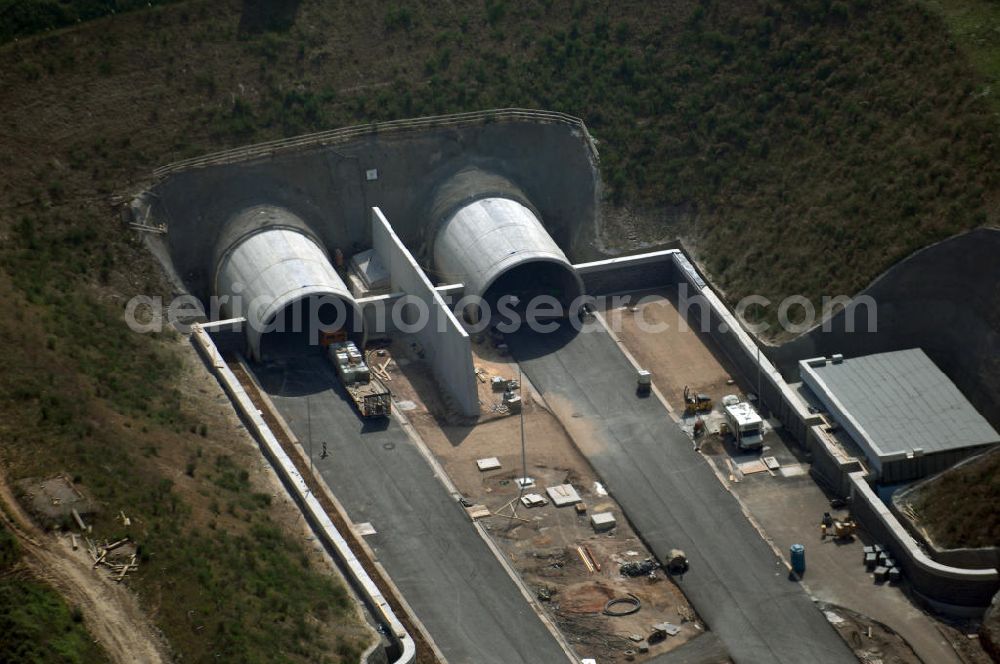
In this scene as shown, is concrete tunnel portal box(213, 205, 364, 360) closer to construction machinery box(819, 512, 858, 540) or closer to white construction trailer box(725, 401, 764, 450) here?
white construction trailer box(725, 401, 764, 450)

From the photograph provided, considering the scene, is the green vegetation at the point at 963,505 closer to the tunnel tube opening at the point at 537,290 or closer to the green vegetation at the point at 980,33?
the green vegetation at the point at 980,33

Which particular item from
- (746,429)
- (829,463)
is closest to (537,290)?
(746,429)

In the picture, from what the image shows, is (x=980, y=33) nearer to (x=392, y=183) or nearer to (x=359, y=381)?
(x=392, y=183)

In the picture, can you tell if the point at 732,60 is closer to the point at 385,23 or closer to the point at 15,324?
the point at 385,23

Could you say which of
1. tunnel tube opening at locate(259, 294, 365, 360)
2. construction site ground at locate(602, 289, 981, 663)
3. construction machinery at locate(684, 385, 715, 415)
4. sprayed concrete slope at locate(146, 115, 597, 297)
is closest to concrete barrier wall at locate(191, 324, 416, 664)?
tunnel tube opening at locate(259, 294, 365, 360)

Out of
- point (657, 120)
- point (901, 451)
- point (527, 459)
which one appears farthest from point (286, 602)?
point (657, 120)

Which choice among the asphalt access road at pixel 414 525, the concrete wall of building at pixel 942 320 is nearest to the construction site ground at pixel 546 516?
the asphalt access road at pixel 414 525
